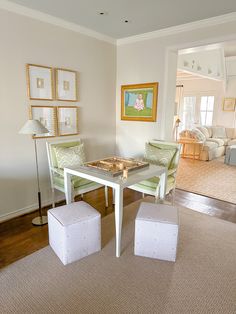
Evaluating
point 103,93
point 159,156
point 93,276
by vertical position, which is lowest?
point 93,276

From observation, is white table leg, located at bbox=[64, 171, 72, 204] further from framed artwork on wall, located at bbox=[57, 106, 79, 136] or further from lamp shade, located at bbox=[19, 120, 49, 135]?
framed artwork on wall, located at bbox=[57, 106, 79, 136]

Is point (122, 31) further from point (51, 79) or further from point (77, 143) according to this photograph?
point (77, 143)

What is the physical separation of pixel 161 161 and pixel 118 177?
1129 mm

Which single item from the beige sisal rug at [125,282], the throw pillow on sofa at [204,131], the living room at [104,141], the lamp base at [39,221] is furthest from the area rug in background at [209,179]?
the lamp base at [39,221]

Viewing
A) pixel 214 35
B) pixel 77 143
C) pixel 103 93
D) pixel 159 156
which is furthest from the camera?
pixel 103 93

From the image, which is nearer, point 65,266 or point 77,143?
point 65,266

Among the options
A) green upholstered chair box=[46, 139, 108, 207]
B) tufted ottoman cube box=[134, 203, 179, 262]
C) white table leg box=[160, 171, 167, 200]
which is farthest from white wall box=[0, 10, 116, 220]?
tufted ottoman cube box=[134, 203, 179, 262]

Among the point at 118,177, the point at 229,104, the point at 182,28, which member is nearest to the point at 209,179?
the point at 182,28

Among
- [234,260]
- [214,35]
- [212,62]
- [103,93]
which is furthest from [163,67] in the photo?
[212,62]

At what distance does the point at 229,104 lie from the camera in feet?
25.5

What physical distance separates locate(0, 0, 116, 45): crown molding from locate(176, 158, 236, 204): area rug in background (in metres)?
3.00

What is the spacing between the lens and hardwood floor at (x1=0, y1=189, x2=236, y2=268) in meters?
2.26

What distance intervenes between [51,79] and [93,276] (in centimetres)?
254

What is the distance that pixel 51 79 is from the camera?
309 centimetres
